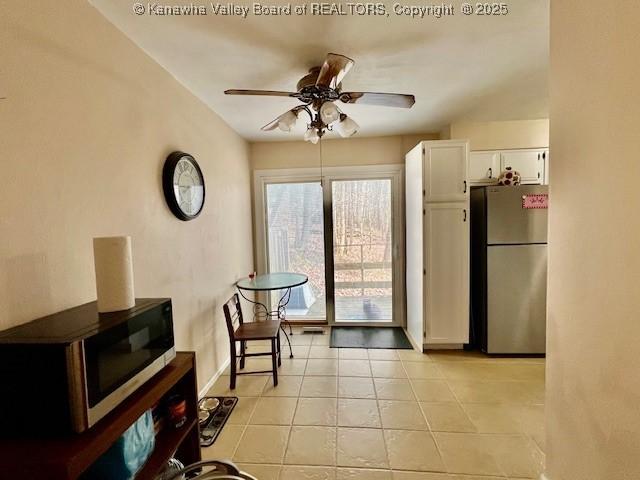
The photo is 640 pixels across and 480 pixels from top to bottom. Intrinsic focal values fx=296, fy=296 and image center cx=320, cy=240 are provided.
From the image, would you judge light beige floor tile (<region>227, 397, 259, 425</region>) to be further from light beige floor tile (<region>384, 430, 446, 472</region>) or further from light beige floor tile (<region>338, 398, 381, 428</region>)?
light beige floor tile (<region>384, 430, 446, 472</region>)

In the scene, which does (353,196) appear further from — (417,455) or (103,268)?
(103,268)

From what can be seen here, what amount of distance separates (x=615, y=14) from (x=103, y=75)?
205cm

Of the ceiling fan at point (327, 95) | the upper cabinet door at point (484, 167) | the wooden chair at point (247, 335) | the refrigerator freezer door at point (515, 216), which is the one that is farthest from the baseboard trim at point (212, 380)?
the upper cabinet door at point (484, 167)

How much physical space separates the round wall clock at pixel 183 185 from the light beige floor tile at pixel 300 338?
1901 millimetres

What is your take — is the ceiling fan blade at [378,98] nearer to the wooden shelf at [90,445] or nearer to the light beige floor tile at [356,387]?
the wooden shelf at [90,445]

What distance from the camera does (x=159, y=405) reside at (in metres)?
1.34

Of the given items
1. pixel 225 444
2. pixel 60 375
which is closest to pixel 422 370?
pixel 225 444

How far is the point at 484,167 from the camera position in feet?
10.3

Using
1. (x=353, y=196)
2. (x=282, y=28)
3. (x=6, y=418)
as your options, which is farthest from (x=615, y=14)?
(x=353, y=196)

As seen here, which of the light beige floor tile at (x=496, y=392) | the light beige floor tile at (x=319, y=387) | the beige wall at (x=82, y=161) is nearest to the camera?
the beige wall at (x=82, y=161)

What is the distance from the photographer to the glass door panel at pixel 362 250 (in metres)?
3.75

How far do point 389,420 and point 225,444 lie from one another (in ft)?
3.54

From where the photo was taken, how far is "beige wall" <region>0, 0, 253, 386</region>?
1033mm

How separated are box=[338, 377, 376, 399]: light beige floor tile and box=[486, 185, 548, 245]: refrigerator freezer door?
1813 mm
